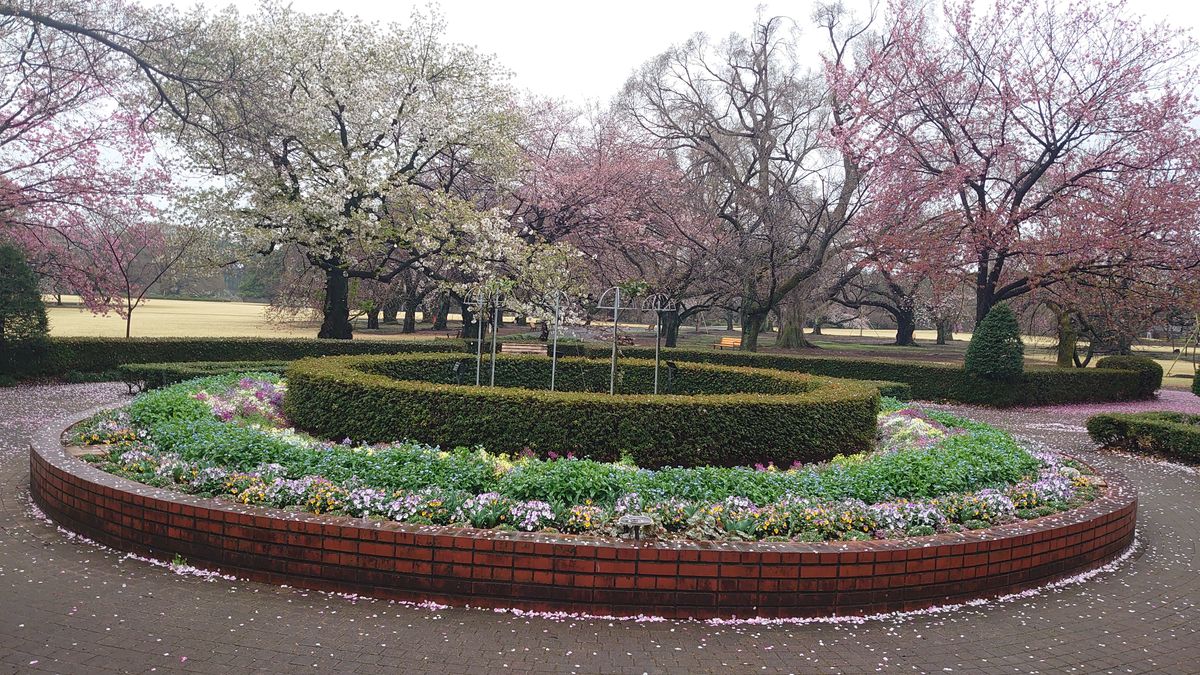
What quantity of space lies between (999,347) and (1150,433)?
536 cm

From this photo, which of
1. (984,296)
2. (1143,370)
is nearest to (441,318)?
(984,296)

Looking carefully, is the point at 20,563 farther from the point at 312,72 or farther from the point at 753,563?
the point at 312,72

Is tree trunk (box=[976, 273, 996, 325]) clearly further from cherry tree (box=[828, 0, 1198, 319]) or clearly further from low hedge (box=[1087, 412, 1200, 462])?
low hedge (box=[1087, 412, 1200, 462])

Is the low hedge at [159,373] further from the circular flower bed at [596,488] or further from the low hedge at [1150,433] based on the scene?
the low hedge at [1150,433]

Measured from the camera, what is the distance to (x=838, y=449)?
729cm

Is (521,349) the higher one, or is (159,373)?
(521,349)

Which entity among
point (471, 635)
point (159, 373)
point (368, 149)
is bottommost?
point (471, 635)

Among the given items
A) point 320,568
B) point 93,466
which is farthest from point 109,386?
point 320,568

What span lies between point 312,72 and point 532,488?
16692 millimetres

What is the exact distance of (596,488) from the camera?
4.34m

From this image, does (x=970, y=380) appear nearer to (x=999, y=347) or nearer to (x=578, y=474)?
(x=999, y=347)

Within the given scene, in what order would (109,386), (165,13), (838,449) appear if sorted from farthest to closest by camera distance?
1. (109,386)
2. (165,13)
3. (838,449)

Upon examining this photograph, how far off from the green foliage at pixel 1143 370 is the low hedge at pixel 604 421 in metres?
13.4

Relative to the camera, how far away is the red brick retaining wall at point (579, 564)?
3.67 m
